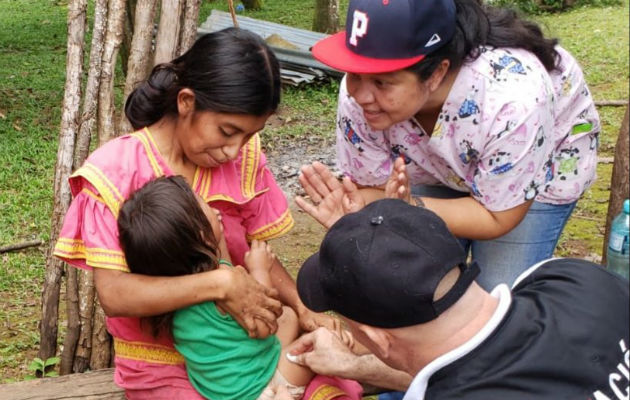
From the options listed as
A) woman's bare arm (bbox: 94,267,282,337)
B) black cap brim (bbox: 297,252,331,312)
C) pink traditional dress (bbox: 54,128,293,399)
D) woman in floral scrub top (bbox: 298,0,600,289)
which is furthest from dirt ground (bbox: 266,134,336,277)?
black cap brim (bbox: 297,252,331,312)

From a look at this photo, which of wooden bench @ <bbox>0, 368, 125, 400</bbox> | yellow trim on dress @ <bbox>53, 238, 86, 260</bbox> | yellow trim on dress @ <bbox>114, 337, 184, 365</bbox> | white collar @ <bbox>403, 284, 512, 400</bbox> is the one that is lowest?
wooden bench @ <bbox>0, 368, 125, 400</bbox>

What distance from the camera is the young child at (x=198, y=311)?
7.95ft

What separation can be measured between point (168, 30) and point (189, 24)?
0.10 metres

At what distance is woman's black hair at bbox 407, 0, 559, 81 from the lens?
252cm

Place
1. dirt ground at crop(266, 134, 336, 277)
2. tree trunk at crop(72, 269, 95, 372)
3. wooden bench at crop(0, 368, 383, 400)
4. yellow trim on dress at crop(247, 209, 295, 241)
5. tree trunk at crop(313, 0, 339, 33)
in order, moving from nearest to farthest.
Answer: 1. yellow trim on dress at crop(247, 209, 295, 241)
2. wooden bench at crop(0, 368, 383, 400)
3. tree trunk at crop(72, 269, 95, 372)
4. dirt ground at crop(266, 134, 336, 277)
5. tree trunk at crop(313, 0, 339, 33)

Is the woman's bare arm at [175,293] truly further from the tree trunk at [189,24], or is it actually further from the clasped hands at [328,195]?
the tree trunk at [189,24]

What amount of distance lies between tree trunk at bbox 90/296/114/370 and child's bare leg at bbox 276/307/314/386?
3.27 feet

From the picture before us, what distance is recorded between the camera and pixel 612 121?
6.83m

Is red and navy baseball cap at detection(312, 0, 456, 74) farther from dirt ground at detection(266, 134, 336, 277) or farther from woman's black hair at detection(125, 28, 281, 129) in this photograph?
dirt ground at detection(266, 134, 336, 277)

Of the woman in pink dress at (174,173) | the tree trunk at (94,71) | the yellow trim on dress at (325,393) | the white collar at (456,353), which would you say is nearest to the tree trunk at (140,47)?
the tree trunk at (94,71)

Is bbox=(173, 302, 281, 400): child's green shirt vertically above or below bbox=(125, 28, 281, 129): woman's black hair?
below

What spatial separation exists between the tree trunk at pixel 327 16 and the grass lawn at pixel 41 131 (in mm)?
2183

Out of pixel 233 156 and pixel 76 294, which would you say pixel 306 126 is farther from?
pixel 233 156

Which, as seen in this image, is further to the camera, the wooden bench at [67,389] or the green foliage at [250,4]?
the green foliage at [250,4]
